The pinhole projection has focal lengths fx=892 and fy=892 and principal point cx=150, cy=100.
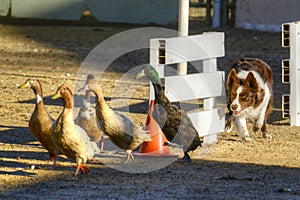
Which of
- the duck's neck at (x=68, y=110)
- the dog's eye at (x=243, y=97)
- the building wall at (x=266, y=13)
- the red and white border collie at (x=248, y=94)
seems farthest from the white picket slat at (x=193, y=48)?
the building wall at (x=266, y=13)

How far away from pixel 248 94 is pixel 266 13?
9.26 m

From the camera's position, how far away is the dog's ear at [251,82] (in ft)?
31.5

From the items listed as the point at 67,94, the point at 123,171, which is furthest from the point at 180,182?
the point at 67,94

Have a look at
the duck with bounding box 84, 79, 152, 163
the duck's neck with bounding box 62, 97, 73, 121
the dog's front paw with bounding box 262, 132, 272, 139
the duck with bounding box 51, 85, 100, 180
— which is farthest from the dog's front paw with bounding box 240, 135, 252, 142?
the duck's neck with bounding box 62, 97, 73, 121

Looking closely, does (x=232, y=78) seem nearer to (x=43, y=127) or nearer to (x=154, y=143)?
(x=154, y=143)

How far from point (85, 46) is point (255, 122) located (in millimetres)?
7261

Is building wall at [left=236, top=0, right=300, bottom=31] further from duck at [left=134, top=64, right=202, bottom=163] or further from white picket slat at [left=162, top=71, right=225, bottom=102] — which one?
duck at [left=134, top=64, right=202, bottom=163]

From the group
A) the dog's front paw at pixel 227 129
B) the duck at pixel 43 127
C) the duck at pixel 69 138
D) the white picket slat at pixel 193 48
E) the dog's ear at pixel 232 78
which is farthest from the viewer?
Answer: the dog's front paw at pixel 227 129

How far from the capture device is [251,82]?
9.65m

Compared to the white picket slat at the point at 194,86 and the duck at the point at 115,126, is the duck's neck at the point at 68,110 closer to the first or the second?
the duck at the point at 115,126

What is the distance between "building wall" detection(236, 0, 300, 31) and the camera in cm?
1820

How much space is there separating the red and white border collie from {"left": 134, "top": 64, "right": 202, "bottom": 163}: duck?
114 centimetres

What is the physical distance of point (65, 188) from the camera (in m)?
7.30

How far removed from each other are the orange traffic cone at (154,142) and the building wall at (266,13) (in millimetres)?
9850
